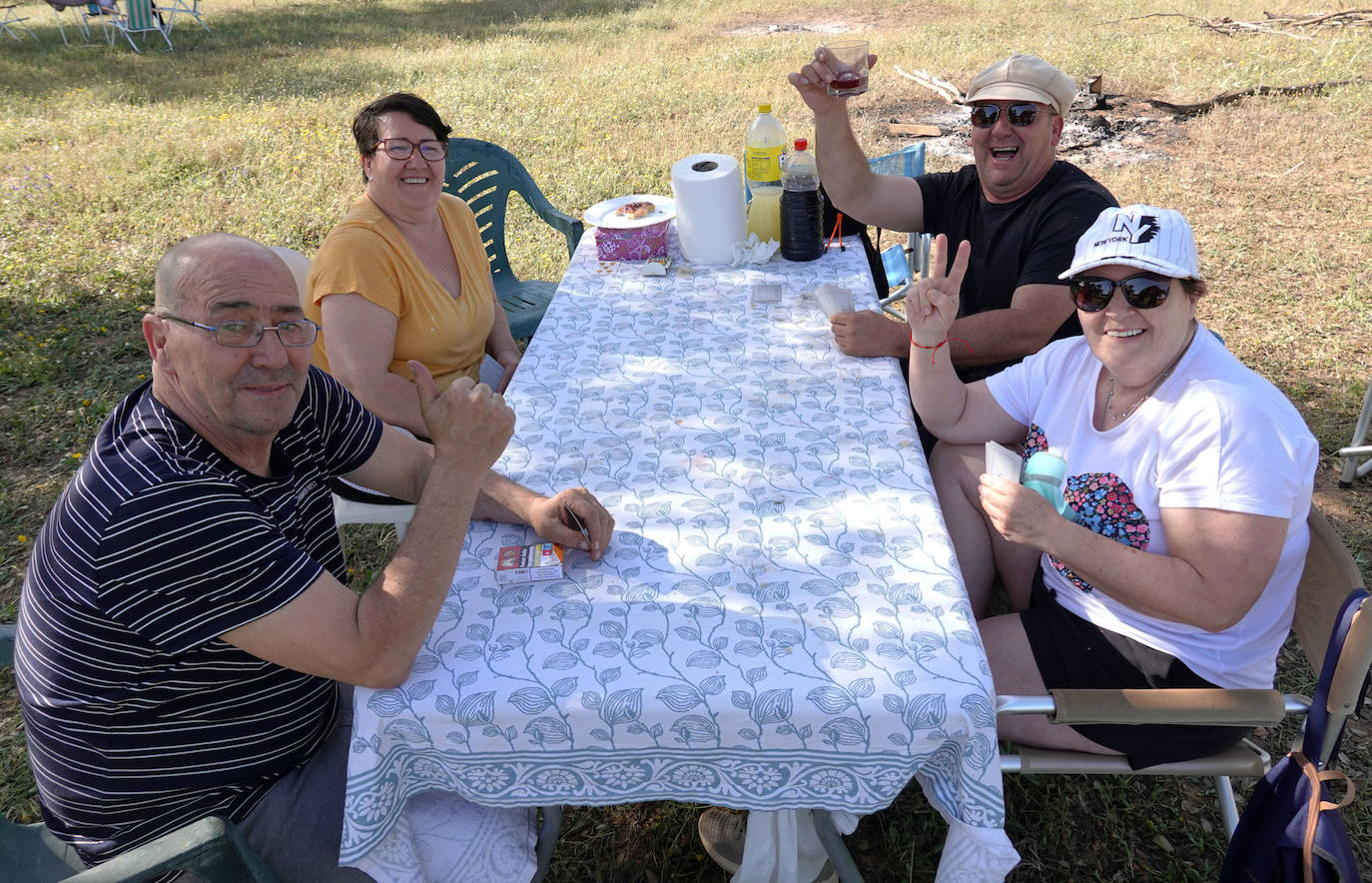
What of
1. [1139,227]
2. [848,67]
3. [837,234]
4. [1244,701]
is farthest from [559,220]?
[1244,701]

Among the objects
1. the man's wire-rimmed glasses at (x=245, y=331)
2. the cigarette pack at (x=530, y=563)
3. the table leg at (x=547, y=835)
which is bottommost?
the table leg at (x=547, y=835)

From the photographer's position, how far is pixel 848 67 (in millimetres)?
2926

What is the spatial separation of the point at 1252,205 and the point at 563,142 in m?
5.53

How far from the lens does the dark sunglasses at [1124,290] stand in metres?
1.76

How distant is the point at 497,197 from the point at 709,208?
167cm

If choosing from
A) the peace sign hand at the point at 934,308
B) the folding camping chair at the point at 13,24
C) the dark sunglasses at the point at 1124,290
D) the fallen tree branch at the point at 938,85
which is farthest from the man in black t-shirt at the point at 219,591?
the folding camping chair at the point at 13,24

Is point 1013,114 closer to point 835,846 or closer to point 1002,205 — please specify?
point 1002,205

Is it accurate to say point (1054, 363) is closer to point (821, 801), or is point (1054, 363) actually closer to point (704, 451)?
point (704, 451)

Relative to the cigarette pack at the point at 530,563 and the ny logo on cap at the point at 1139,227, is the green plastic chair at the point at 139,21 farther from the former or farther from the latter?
the ny logo on cap at the point at 1139,227

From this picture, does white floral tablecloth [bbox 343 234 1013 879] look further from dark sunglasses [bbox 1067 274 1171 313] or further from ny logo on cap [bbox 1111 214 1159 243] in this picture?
ny logo on cap [bbox 1111 214 1159 243]

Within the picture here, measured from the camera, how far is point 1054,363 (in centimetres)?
213

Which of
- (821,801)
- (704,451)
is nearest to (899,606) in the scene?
(821,801)

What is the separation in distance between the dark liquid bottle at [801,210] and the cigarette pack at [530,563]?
1.71 meters

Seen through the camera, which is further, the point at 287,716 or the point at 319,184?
the point at 319,184
